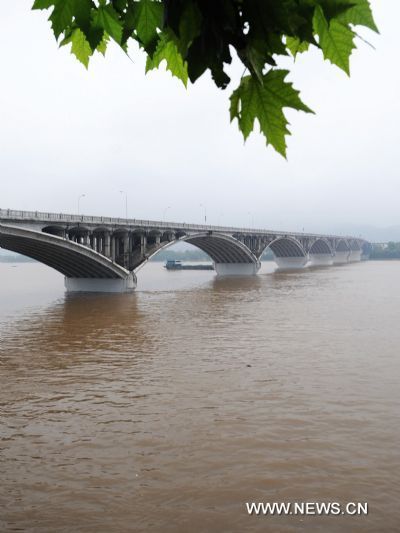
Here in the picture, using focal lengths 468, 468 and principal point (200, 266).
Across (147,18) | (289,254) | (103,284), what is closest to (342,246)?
(289,254)

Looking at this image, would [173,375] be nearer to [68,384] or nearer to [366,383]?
[68,384]

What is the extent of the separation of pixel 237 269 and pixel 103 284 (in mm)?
34634

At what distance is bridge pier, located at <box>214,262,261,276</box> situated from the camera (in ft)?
253

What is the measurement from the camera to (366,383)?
14945mm

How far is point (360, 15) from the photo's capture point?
137cm

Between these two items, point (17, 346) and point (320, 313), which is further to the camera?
point (320, 313)

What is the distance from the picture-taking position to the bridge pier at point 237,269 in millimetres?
77219

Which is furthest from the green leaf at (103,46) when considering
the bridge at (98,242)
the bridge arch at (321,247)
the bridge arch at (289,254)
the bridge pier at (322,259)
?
the bridge pier at (322,259)

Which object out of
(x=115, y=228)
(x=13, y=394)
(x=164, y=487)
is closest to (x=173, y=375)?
(x=13, y=394)

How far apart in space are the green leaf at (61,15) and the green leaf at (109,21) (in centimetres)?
29

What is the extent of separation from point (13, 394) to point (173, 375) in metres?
5.30

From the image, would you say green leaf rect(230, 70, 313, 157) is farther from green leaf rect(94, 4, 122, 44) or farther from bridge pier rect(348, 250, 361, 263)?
bridge pier rect(348, 250, 361, 263)

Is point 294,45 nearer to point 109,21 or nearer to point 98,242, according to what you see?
point 109,21

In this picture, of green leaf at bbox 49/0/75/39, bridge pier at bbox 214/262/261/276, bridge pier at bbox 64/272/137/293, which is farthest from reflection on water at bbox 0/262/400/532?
bridge pier at bbox 214/262/261/276
